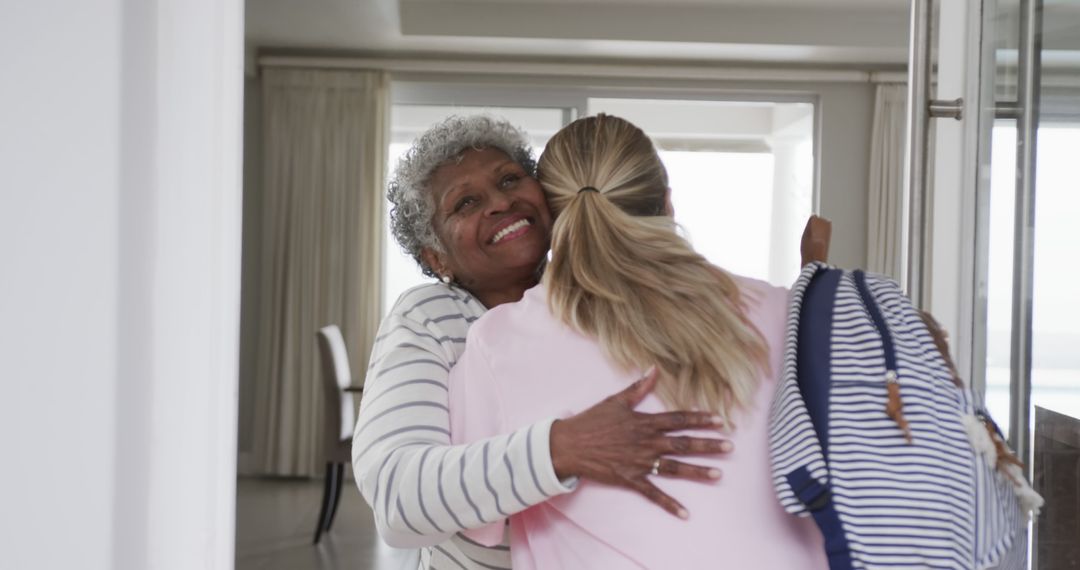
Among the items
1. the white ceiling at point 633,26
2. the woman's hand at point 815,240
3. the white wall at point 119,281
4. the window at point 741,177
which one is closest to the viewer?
the white wall at point 119,281

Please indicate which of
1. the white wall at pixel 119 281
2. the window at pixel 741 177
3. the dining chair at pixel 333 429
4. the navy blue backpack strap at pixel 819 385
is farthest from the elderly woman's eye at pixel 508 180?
the window at pixel 741 177

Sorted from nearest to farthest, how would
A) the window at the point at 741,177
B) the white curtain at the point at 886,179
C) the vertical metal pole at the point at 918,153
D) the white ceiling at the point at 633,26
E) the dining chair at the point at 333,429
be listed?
the vertical metal pole at the point at 918,153 → the dining chair at the point at 333,429 → the white ceiling at the point at 633,26 → the white curtain at the point at 886,179 → the window at the point at 741,177

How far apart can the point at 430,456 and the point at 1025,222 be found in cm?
102

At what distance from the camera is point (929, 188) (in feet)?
5.40

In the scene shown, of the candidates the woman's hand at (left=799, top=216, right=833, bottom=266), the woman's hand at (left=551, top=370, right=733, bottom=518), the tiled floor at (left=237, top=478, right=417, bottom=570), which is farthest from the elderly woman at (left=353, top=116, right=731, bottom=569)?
the tiled floor at (left=237, top=478, right=417, bottom=570)

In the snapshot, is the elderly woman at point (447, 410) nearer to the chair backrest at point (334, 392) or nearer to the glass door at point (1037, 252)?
the glass door at point (1037, 252)

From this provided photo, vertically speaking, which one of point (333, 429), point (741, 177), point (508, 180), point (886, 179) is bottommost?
point (333, 429)

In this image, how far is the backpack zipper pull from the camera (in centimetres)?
96

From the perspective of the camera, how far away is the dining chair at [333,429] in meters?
4.91

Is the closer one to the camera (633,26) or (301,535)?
(301,535)

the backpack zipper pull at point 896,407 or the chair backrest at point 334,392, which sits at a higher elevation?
the backpack zipper pull at point 896,407

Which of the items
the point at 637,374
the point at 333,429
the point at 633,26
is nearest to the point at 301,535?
the point at 333,429

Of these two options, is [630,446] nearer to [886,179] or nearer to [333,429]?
[333,429]

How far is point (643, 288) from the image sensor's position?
1077 millimetres
